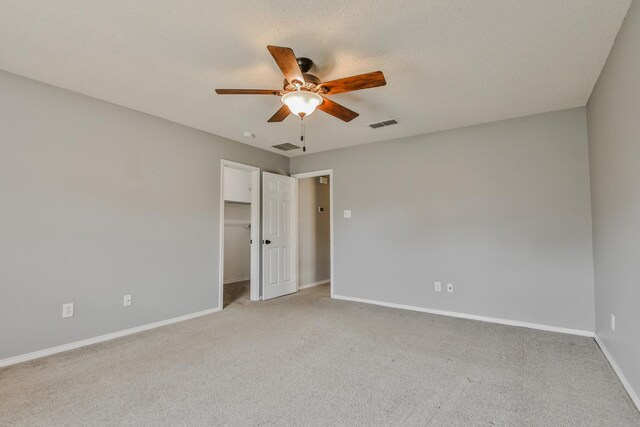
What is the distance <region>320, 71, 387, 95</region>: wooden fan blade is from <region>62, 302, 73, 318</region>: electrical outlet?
299 cm

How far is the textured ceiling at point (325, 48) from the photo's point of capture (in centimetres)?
193

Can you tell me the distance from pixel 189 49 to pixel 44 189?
1.84 m

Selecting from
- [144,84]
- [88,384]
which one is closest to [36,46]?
[144,84]

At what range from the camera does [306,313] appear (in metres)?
4.11

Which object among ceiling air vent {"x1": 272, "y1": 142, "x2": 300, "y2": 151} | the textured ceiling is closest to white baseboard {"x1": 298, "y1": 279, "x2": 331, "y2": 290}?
ceiling air vent {"x1": 272, "y1": 142, "x2": 300, "y2": 151}

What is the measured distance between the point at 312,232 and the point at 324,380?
389 cm

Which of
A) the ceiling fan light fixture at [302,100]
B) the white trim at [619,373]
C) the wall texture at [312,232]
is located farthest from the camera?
the wall texture at [312,232]

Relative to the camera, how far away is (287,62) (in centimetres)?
200

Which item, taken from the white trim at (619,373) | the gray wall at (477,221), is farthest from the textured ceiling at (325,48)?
the white trim at (619,373)

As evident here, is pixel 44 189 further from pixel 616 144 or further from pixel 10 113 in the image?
pixel 616 144

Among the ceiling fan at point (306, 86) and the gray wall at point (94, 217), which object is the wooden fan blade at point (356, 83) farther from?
the gray wall at point (94, 217)

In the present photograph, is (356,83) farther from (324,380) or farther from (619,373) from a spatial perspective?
(619,373)

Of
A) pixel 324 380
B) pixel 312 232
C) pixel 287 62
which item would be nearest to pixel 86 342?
pixel 324 380

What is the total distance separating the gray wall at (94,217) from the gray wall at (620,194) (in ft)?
13.4
